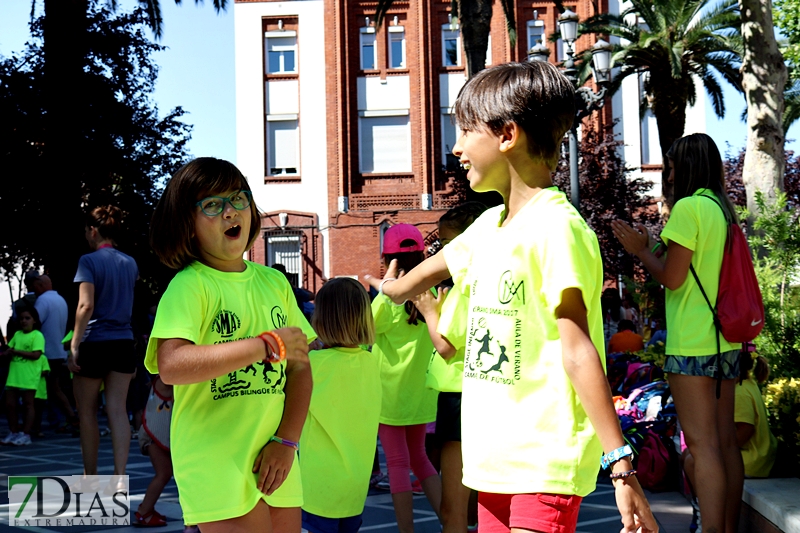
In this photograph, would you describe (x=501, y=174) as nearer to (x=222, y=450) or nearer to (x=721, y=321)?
(x=222, y=450)

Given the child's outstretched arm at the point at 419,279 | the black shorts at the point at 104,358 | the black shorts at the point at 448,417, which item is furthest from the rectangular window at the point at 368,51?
the child's outstretched arm at the point at 419,279

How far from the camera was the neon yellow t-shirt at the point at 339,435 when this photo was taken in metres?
4.40

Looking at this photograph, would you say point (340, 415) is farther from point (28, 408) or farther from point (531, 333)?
point (28, 408)

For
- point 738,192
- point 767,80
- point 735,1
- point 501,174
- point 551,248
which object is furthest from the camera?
point 738,192

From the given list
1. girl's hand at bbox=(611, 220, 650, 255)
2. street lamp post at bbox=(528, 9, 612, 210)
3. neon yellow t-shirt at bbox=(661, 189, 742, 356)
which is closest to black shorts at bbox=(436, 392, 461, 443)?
neon yellow t-shirt at bbox=(661, 189, 742, 356)

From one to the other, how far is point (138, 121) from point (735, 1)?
52.8ft

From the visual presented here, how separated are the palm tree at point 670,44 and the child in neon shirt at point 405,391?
65.2ft

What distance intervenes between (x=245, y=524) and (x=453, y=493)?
213 cm

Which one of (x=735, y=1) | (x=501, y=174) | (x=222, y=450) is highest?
(x=735, y=1)

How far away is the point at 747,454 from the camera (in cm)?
555

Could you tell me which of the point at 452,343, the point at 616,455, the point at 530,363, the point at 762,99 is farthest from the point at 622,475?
the point at 762,99

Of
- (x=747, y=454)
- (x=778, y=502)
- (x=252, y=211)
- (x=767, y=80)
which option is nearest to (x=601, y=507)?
(x=747, y=454)

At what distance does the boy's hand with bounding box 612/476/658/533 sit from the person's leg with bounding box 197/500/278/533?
46.1 inches

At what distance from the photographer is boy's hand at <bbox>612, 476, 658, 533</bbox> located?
2273 mm
